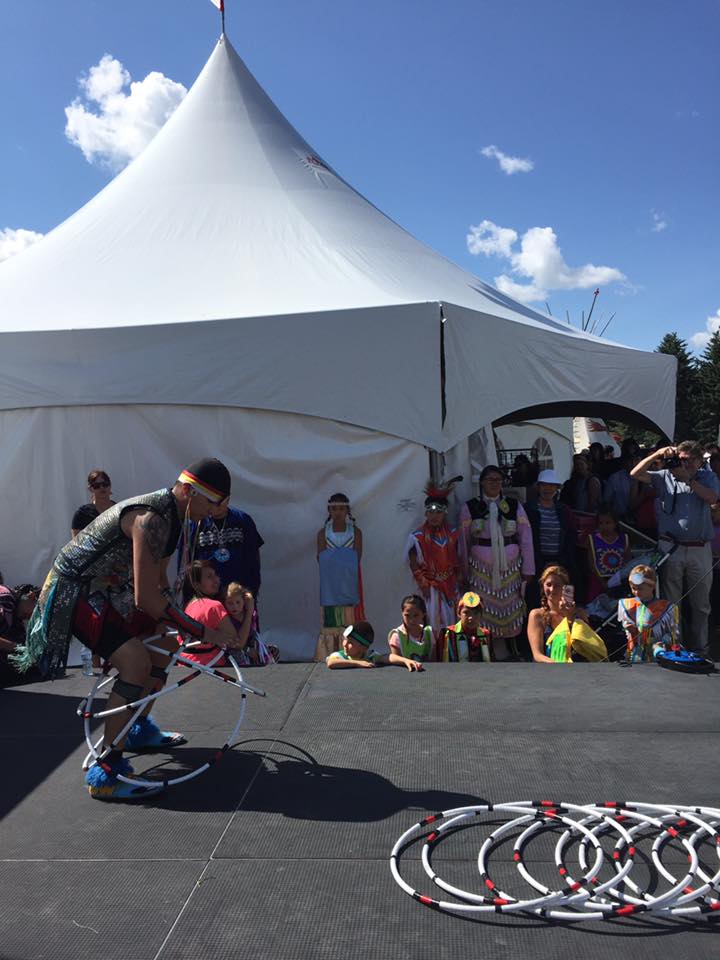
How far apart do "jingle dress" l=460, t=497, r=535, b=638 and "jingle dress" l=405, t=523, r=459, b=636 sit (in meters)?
0.13

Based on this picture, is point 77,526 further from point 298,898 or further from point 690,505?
point 690,505

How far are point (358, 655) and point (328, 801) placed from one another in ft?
5.73

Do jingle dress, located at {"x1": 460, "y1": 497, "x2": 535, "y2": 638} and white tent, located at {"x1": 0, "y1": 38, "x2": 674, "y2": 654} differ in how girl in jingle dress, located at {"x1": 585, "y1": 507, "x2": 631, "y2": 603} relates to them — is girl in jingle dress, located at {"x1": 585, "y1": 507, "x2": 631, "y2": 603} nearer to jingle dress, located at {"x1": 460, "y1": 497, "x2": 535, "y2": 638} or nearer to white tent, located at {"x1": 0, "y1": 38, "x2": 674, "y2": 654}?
jingle dress, located at {"x1": 460, "y1": 497, "x2": 535, "y2": 638}

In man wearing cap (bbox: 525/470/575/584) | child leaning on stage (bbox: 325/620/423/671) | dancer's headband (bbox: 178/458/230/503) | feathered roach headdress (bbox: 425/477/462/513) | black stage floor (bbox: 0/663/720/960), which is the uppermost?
dancer's headband (bbox: 178/458/230/503)

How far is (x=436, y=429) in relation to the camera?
5535 mm

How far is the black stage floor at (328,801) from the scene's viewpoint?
1.91 m

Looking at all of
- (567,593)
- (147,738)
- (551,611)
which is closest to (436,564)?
(551,611)

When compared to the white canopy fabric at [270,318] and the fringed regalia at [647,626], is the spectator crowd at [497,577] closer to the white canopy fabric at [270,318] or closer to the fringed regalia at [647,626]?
the fringed regalia at [647,626]

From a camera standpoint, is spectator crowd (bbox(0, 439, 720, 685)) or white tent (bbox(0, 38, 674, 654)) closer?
spectator crowd (bbox(0, 439, 720, 685))

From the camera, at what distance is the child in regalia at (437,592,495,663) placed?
15.0ft

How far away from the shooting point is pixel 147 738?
324 centimetres

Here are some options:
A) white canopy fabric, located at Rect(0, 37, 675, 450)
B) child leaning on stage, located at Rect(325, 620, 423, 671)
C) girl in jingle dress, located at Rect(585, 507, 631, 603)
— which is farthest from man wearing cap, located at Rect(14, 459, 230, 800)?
girl in jingle dress, located at Rect(585, 507, 631, 603)

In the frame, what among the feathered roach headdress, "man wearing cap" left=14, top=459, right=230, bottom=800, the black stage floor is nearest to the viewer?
the black stage floor

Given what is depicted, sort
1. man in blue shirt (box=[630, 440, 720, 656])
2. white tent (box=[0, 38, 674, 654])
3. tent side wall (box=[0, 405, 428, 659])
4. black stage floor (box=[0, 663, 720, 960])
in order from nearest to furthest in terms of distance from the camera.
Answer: black stage floor (box=[0, 663, 720, 960])
man in blue shirt (box=[630, 440, 720, 656])
white tent (box=[0, 38, 674, 654])
tent side wall (box=[0, 405, 428, 659])
